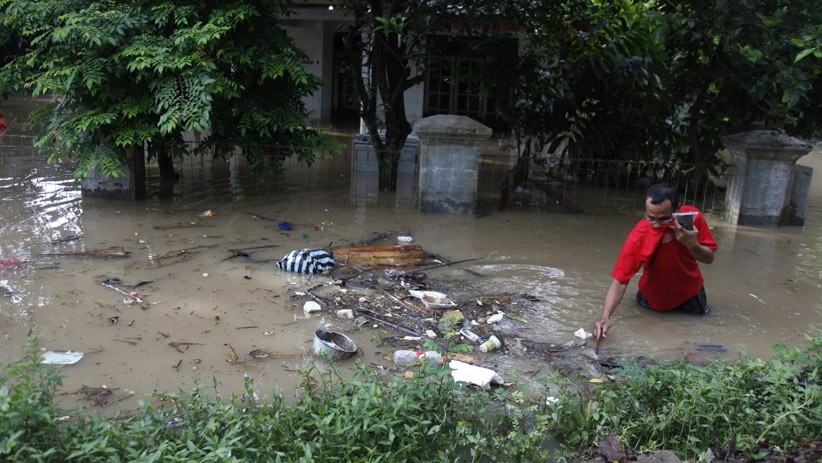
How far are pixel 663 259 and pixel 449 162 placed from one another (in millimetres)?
3632

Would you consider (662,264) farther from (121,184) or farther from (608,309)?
(121,184)

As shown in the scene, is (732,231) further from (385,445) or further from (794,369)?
(385,445)

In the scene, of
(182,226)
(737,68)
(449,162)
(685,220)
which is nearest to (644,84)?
(737,68)

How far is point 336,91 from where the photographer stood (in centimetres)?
1983

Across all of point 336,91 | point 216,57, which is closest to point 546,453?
point 216,57

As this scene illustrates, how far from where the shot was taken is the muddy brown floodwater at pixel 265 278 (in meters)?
4.64

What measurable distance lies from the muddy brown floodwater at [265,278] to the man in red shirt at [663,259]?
6.5 inches

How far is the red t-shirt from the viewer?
504 centimetres

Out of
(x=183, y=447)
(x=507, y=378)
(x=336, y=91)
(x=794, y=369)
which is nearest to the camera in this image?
(x=183, y=447)

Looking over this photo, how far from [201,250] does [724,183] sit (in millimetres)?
9234

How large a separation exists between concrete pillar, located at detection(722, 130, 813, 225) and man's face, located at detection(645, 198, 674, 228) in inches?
177

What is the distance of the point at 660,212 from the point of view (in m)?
4.84

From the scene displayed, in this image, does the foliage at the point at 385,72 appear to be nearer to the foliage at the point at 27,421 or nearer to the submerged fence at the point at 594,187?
the submerged fence at the point at 594,187

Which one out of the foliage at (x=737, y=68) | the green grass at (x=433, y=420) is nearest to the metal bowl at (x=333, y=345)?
the green grass at (x=433, y=420)
